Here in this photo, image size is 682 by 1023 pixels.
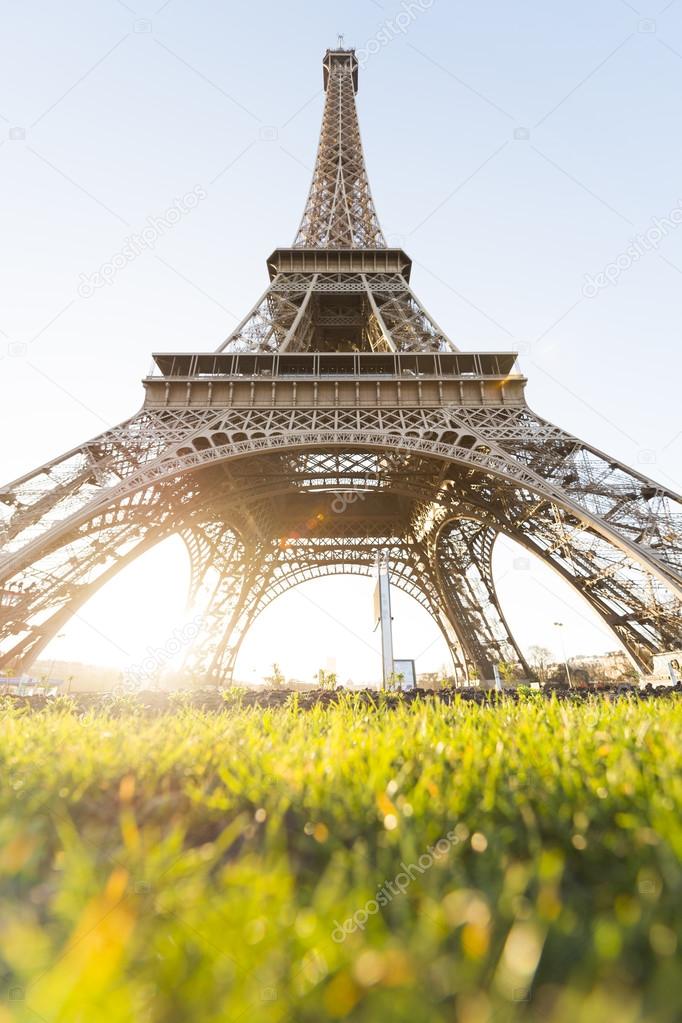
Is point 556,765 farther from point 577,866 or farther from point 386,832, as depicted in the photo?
point 386,832

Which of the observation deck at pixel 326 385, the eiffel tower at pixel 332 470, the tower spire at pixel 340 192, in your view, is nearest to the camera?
the eiffel tower at pixel 332 470

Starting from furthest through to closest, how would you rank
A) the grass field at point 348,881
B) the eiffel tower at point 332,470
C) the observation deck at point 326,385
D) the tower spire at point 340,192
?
the tower spire at point 340,192 → the observation deck at point 326,385 → the eiffel tower at point 332,470 → the grass field at point 348,881

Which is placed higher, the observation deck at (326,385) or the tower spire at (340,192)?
the tower spire at (340,192)

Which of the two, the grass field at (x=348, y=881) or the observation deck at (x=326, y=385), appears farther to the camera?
the observation deck at (x=326, y=385)

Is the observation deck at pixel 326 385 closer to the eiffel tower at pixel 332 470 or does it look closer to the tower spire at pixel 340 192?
the eiffel tower at pixel 332 470

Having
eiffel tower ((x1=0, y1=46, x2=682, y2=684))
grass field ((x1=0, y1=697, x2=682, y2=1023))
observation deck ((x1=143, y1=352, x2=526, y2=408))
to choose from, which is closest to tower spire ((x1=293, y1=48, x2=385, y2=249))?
eiffel tower ((x1=0, y1=46, x2=682, y2=684))

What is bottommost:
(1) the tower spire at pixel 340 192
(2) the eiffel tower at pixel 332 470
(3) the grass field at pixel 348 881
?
(3) the grass field at pixel 348 881

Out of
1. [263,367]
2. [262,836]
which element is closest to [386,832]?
[262,836]

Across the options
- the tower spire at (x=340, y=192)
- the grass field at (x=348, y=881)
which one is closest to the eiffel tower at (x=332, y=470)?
the tower spire at (x=340, y=192)
